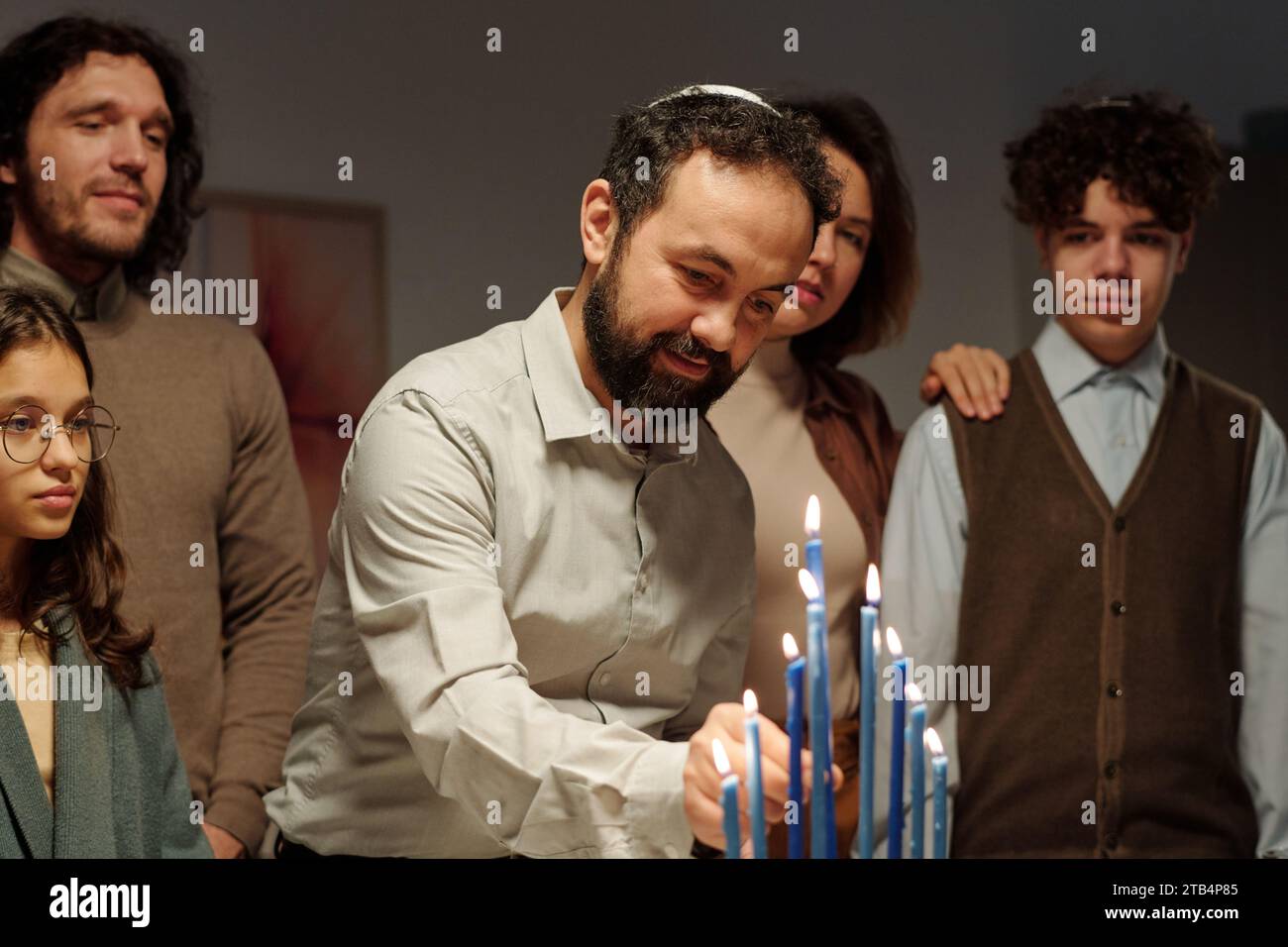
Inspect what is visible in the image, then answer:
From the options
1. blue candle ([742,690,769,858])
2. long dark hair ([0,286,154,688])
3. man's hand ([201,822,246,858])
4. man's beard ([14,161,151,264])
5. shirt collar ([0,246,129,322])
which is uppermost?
man's beard ([14,161,151,264])

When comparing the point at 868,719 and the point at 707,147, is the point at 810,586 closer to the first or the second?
the point at 868,719

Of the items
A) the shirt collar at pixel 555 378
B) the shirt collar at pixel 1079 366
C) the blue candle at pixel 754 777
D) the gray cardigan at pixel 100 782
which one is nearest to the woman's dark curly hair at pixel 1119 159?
the shirt collar at pixel 1079 366

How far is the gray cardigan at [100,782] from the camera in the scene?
153 cm

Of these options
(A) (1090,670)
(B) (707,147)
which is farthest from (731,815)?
(A) (1090,670)

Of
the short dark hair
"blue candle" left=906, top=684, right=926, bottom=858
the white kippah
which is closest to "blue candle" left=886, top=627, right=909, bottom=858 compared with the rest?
"blue candle" left=906, top=684, right=926, bottom=858

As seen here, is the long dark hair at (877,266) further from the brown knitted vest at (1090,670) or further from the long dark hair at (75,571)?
the long dark hair at (75,571)

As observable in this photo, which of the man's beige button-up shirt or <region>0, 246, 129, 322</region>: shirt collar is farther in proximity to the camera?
<region>0, 246, 129, 322</region>: shirt collar

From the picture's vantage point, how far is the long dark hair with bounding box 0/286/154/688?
162cm

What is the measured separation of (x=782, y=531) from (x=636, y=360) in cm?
46

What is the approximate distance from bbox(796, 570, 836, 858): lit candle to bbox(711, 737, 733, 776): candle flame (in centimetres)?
7

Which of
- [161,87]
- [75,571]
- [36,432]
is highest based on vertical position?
[161,87]

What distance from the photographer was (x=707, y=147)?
5.31 feet

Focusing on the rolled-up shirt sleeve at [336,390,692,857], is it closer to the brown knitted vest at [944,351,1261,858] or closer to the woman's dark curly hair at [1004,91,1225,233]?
the brown knitted vest at [944,351,1261,858]

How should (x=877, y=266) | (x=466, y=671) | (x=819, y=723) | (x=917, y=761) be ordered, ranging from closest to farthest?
(x=819, y=723)
(x=917, y=761)
(x=466, y=671)
(x=877, y=266)
